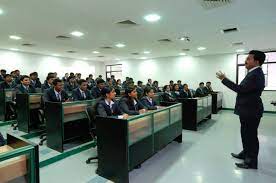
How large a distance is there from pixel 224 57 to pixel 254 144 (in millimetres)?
7763

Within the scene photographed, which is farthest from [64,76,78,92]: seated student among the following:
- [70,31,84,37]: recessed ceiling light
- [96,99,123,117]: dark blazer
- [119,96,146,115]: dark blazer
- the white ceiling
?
[96,99,123,117]: dark blazer

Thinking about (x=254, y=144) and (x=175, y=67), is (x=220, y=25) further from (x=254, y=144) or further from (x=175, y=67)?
(x=175, y=67)

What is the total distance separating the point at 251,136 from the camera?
2.96 metres

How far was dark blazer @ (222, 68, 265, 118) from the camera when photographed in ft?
9.32

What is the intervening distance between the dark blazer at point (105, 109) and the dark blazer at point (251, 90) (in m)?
1.86

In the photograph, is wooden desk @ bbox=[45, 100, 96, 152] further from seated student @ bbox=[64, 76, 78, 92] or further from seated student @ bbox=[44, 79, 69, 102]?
seated student @ bbox=[64, 76, 78, 92]

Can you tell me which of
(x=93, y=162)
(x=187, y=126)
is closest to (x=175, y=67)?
(x=187, y=126)

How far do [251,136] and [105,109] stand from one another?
2325 mm

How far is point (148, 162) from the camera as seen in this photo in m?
3.35

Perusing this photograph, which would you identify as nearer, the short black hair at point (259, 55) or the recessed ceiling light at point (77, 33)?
the short black hair at point (259, 55)

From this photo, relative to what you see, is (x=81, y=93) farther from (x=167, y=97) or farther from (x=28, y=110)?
(x=167, y=97)

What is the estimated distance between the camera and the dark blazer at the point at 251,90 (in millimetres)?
2840

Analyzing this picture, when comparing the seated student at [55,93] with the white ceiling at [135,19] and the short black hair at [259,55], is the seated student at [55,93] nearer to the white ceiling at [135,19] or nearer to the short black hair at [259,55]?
the white ceiling at [135,19]

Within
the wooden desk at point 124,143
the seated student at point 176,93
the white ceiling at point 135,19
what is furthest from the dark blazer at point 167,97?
the wooden desk at point 124,143
